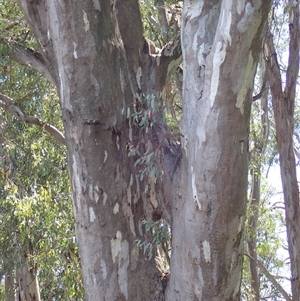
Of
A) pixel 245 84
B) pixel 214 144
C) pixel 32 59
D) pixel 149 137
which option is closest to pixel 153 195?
pixel 149 137

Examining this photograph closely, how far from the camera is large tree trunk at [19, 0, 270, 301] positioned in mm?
1825

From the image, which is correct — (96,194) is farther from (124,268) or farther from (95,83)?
(95,83)

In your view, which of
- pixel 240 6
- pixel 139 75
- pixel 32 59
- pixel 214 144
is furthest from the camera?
pixel 32 59

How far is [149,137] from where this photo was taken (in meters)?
2.45

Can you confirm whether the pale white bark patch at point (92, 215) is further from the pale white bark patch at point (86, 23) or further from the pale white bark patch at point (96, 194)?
the pale white bark patch at point (86, 23)

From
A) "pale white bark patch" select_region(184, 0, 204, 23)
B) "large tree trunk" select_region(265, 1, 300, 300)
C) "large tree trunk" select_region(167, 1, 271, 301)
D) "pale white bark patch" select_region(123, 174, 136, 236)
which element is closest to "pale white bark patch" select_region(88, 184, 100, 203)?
"pale white bark patch" select_region(123, 174, 136, 236)

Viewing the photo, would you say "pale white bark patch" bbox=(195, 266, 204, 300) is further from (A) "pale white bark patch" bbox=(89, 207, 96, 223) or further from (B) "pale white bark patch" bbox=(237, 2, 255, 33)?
(B) "pale white bark patch" bbox=(237, 2, 255, 33)

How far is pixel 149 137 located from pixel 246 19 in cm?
86

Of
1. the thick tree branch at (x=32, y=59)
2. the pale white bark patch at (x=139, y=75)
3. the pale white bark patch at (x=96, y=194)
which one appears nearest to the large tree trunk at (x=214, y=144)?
the pale white bark patch at (x=96, y=194)

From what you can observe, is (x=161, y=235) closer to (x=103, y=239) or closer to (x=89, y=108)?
(x=103, y=239)

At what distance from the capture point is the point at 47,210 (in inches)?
202

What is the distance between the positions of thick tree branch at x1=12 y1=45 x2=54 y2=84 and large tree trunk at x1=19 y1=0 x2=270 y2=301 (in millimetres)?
597

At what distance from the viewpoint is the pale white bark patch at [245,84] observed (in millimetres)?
1810

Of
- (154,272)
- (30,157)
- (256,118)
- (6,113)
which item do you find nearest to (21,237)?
(30,157)
